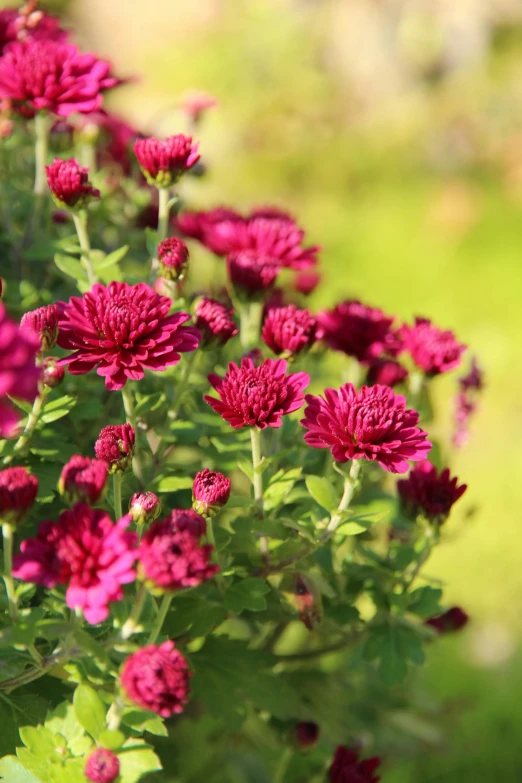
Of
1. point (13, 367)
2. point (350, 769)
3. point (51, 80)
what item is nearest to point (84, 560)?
point (13, 367)

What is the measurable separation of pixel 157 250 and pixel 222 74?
219 inches

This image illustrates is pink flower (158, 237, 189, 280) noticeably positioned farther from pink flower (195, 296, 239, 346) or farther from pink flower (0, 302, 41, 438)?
pink flower (0, 302, 41, 438)

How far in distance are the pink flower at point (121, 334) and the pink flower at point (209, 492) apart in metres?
0.10

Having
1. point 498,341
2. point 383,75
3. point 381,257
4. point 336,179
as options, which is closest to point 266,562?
point 498,341

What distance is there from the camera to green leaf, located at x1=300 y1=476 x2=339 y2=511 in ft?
2.66

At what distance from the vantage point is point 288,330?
877 millimetres

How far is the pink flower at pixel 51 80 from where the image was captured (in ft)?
3.05

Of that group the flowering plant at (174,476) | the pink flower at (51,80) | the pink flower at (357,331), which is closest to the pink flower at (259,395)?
the flowering plant at (174,476)

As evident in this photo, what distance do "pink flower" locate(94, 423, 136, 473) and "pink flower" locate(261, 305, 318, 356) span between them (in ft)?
0.65

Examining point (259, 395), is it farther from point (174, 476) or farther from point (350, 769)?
point (350, 769)

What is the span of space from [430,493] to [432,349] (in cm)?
18

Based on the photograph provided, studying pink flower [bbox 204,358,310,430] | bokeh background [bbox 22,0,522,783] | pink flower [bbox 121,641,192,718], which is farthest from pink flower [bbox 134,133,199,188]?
bokeh background [bbox 22,0,522,783]

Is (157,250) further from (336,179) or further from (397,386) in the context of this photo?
→ (336,179)

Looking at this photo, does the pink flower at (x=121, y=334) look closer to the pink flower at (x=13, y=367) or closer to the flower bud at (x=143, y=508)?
the flower bud at (x=143, y=508)
